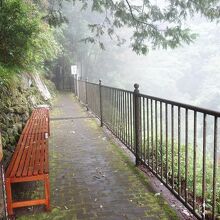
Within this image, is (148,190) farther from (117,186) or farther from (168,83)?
(168,83)

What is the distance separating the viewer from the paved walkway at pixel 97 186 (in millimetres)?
3264

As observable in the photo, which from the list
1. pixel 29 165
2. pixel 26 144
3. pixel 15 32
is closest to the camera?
pixel 29 165

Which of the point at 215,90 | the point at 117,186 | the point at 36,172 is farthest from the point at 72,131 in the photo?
the point at 215,90

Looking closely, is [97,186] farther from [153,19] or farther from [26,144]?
[153,19]

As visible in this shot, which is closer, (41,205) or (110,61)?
(41,205)

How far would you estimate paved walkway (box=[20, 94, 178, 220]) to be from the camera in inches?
128

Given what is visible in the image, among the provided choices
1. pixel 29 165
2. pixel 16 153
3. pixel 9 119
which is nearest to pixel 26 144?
pixel 16 153

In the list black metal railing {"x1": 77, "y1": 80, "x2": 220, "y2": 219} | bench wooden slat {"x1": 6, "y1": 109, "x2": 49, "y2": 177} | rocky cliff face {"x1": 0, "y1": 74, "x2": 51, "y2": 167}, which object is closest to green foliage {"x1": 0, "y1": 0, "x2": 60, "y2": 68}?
rocky cliff face {"x1": 0, "y1": 74, "x2": 51, "y2": 167}

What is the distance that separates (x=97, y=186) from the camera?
4.01 m

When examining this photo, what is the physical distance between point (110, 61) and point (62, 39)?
12.2 meters

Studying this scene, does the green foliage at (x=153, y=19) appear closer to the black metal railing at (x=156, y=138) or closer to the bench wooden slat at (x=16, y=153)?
the black metal railing at (x=156, y=138)

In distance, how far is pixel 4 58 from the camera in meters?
5.61

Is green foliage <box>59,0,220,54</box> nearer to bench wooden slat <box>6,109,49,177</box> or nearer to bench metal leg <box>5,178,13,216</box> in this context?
bench wooden slat <box>6,109,49,177</box>

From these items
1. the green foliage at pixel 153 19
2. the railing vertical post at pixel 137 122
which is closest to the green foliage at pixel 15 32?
the green foliage at pixel 153 19
